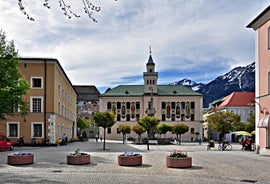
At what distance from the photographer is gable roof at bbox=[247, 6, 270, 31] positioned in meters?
28.8

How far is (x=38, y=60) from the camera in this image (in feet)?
150

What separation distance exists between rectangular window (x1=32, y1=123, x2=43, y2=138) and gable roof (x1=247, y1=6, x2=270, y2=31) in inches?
994

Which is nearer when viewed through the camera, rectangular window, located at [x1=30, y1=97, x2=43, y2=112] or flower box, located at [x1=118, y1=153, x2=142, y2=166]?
flower box, located at [x1=118, y1=153, x2=142, y2=166]

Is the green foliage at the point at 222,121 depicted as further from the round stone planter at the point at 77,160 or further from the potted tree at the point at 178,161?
the round stone planter at the point at 77,160

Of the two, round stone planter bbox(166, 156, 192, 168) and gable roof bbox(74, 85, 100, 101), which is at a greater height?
gable roof bbox(74, 85, 100, 101)

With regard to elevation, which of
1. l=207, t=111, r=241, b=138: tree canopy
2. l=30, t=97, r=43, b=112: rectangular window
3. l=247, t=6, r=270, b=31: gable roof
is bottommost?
l=207, t=111, r=241, b=138: tree canopy

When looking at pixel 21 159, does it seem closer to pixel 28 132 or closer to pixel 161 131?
pixel 28 132

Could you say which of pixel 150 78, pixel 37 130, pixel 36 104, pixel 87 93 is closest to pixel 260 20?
pixel 36 104

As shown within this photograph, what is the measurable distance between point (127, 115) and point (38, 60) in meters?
54.9

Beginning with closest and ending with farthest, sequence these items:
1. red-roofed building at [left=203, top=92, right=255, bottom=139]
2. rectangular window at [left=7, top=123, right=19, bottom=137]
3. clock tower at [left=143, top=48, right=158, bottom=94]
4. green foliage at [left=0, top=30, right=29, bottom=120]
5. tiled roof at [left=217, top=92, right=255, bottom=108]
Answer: green foliage at [left=0, top=30, right=29, bottom=120] < rectangular window at [left=7, top=123, right=19, bottom=137] < red-roofed building at [left=203, top=92, right=255, bottom=139] < tiled roof at [left=217, top=92, right=255, bottom=108] < clock tower at [left=143, top=48, right=158, bottom=94]

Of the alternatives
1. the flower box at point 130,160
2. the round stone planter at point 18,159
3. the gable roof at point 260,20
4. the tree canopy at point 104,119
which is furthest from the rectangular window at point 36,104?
the flower box at point 130,160

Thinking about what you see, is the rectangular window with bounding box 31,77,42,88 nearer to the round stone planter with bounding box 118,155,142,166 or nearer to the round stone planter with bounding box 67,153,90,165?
the round stone planter with bounding box 67,153,90,165

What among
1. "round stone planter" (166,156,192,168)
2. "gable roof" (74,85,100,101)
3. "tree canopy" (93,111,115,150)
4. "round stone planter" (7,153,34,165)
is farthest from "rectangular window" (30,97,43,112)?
"gable roof" (74,85,100,101)

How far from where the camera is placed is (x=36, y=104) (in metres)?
46.0
